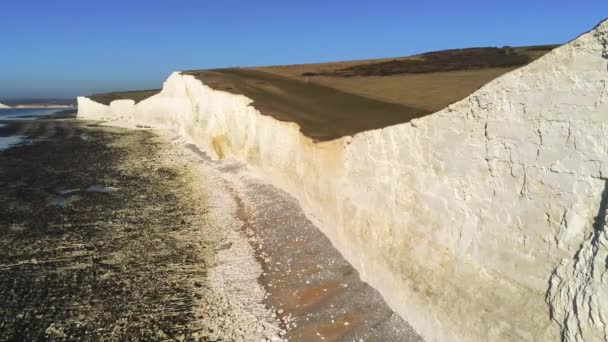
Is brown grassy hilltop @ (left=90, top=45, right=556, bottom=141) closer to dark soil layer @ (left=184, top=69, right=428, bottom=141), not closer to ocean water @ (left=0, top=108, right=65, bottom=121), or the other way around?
dark soil layer @ (left=184, top=69, right=428, bottom=141)

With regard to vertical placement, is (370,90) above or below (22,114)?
above

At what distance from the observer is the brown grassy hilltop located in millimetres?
19297

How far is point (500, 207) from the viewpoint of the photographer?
6195 mm

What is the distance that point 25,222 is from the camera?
15.3 m

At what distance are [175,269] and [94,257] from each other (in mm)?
2565

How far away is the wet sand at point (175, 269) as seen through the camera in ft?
28.7

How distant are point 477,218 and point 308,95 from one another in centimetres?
2527

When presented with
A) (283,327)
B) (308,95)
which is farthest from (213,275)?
(308,95)

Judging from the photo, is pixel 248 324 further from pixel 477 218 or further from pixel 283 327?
pixel 477 218

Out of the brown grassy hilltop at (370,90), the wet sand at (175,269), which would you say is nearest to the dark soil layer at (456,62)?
the brown grassy hilltop at (370,90)

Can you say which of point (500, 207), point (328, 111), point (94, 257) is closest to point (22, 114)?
point (328, 111)

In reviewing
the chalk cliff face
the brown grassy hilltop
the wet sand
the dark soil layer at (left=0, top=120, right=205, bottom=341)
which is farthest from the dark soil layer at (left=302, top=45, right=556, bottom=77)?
the chalk cliff face

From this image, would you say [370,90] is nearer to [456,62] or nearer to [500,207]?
[456,62]

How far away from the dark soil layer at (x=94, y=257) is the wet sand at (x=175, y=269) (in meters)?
0.04
